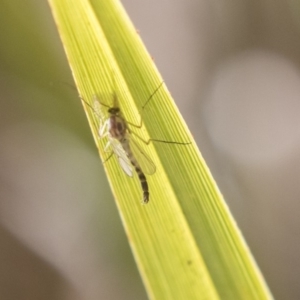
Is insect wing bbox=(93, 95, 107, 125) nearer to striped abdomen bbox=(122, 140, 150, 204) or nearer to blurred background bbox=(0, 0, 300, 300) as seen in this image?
striped abdomen bbox=(122, 140, 150, 204)

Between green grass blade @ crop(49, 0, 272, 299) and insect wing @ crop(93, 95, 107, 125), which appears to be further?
insect wing @ crop(93, 95, 107, 125)

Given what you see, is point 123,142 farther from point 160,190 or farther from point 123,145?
point 160,190

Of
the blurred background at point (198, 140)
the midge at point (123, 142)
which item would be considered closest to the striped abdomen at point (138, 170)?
the midge at point (123, 142)

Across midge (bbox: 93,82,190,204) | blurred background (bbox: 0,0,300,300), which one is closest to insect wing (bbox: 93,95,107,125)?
midge (bbox: 93,82,190,204)

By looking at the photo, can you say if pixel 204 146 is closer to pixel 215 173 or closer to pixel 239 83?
pixel 215 173

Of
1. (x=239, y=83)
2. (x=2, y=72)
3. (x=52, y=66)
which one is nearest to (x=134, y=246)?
(x=52, y=66)

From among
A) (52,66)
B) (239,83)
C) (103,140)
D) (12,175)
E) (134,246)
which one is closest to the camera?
(134,246)

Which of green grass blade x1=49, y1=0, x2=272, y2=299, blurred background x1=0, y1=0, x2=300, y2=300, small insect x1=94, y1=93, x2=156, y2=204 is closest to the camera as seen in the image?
green grass blade x1=49, y1=0, x2=272, y2=299

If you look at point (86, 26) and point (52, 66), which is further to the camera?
point (52, 66)
